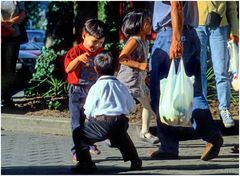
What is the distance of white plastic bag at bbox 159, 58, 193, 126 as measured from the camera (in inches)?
249

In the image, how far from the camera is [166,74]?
6738 mm

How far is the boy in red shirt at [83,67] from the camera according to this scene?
6.71 meters

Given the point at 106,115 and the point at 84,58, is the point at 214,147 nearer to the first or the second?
the point at 106,115

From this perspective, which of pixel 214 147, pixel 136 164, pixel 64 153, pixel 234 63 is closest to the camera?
pixel 136 164

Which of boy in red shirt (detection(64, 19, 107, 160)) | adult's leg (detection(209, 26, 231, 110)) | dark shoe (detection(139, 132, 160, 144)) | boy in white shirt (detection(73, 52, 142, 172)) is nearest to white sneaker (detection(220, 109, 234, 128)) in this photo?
adult's leg (detection(209, 26, 231, 110))

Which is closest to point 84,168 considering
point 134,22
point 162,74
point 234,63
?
point 162,74

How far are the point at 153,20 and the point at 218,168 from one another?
1.58m

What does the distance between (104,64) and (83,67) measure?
21.1 inches

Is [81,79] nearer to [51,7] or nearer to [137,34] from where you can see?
[137,34]

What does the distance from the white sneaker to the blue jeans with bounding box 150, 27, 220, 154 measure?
1.60 metres

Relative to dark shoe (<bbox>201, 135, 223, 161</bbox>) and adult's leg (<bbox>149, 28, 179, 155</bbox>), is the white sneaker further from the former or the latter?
dark shoe (<bbox>201, 135, 223, 161</bbox>)

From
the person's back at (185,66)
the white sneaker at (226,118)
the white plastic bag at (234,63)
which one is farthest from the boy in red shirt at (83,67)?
the white sneaker at (226,118)

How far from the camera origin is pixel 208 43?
856cm

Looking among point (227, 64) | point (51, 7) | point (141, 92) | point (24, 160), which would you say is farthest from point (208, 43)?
point (51, 7)
